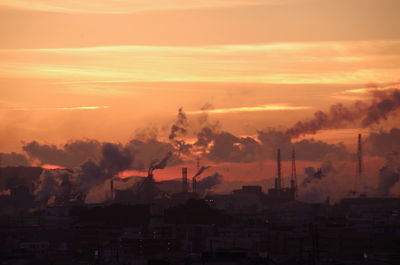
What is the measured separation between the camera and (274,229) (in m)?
102

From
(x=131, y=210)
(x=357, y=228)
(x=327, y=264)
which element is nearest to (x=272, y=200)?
(x=131, y=210)

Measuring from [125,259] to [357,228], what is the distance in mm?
36058

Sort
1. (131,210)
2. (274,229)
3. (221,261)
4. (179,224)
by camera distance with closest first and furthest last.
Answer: (221,261) < (274,229) < (179,224) < (131,210)

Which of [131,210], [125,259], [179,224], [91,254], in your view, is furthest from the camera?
[131,210]

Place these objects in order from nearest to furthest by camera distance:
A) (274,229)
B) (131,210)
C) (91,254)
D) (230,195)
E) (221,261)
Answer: (221,261), (91,254), (274,229), (131,210), (230,195)

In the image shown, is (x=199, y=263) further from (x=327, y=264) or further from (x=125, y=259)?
(x=125, y=259)

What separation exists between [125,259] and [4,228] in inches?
1443

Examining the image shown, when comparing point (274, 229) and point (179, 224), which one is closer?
point (274, 229)

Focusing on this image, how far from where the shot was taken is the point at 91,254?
79625 mm

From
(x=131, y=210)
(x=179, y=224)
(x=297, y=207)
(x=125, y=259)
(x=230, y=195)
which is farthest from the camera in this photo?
(x=230, y=195)

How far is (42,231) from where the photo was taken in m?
104

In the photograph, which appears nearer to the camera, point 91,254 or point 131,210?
point 91,254

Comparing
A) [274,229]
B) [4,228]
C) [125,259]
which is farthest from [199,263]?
[4,228]

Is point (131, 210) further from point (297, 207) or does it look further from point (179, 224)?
point (297, 207)
